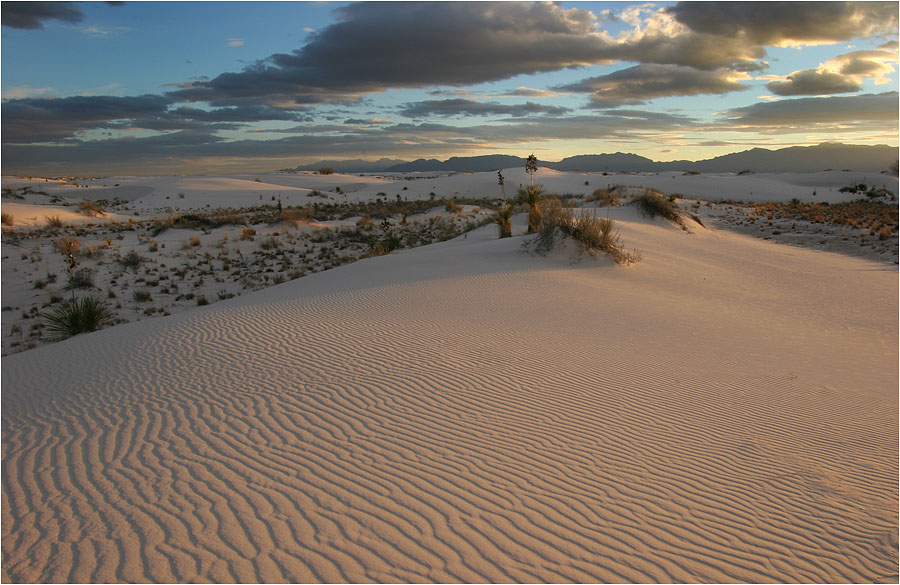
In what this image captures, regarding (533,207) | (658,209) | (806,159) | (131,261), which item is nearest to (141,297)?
(131,261)

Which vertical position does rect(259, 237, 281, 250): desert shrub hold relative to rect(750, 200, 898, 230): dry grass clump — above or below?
below

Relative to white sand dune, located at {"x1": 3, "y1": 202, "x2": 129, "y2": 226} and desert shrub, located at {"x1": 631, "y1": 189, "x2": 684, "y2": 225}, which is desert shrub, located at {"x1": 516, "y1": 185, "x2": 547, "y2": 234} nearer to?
desert shrub, located at {"x1": 631, "y1": 189, "x2": 684, "y2": 225}

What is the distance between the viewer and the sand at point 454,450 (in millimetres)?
2932

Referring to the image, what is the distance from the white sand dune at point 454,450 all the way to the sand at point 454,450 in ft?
0.07

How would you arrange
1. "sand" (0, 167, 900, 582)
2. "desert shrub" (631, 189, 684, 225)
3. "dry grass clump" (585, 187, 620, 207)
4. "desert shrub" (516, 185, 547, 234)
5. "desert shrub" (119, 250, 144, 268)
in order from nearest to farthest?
"sand" (0, 167, 900, 582) < "desert shrub" (119, 250, 144, 268) < "desert shrub" (516, 185, 547, 234) < "desert shrub" (631, 189, 684, 225) < "dry grass clump" (585, 187, 620, 207)

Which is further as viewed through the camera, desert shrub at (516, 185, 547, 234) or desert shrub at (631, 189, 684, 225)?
desert shrub at (631, 189, 684, 225)

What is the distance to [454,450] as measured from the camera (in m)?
3.97

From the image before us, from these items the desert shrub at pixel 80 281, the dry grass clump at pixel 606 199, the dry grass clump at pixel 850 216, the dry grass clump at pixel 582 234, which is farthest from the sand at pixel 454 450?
the dry grass clump at pixel 850 216

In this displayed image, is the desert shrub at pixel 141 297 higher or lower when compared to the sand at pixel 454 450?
lower

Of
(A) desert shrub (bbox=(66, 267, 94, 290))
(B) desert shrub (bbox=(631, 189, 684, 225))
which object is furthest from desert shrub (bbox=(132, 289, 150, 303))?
(B) desert shrub (bbox=(631, 189, 684, 225))

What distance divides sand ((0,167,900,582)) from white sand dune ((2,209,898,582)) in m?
0.02

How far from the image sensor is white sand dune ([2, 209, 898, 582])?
2.93m

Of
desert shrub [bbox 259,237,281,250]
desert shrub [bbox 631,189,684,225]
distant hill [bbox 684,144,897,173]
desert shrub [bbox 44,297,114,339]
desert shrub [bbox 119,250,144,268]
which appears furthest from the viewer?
distant hill [bbox 684,144,897,173]

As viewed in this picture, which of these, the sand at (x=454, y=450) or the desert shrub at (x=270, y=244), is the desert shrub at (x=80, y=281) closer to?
the sand at (x=454, y=450)
